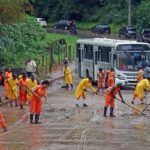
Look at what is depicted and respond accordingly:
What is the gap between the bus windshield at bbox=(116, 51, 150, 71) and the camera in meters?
42.8

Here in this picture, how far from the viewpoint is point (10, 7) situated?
4050 centimetres

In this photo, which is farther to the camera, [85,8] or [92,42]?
[85,8]

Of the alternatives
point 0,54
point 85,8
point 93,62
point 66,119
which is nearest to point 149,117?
point 66,119

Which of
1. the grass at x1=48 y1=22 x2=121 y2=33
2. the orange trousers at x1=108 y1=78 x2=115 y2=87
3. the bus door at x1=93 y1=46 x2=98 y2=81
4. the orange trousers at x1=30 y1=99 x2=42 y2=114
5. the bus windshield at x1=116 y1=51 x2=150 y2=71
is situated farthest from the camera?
the grass at x1=48 y1=22 x2=121 y2=33

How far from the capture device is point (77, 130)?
25.1 meters

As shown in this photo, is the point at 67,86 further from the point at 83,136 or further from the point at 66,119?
the point at 83,136

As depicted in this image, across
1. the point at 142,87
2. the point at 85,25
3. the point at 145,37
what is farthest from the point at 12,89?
the point at 85,25

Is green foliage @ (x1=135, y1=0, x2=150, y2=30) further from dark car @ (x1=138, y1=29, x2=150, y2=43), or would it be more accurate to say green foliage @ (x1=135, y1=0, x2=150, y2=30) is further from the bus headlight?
the bus headlight

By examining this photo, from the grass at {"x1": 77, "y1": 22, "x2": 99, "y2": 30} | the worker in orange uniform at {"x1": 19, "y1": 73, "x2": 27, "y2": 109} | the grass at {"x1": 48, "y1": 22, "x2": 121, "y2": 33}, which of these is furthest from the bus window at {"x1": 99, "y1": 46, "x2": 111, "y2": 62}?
the grass at {"x1": 77, "y1": 22, "x2": 99, "y2": 30}

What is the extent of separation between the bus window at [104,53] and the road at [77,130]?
9.40m

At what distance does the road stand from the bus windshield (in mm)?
8159

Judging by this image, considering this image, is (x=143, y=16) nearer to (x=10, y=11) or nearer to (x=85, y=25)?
(x=85, y=25)

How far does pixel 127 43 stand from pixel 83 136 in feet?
66.7

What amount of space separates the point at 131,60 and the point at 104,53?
2088 millimetres
